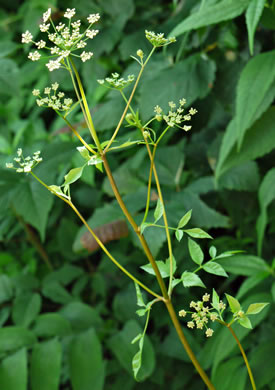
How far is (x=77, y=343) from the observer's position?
0.85 meters

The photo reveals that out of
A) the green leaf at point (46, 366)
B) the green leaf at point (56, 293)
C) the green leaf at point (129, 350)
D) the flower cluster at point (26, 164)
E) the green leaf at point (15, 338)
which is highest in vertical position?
the flower cluster at point (26, 164)

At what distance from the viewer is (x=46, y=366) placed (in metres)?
0.79

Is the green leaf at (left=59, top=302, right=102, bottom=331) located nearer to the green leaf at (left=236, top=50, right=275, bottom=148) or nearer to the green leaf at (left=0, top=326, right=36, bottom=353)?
the green leaf at (left=0, top=326, right=36, bottom=353)

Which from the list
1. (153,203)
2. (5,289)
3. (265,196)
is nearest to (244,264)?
(265,196)

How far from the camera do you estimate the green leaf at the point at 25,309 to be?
37.2 inches

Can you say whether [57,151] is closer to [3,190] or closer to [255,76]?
[3,190]

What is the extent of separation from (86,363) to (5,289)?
31cm

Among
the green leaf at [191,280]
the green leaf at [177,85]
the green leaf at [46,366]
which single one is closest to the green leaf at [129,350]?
the green leaf at [46,366]

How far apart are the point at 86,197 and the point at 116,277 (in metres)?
0.21

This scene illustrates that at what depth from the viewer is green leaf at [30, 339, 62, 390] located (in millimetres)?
774

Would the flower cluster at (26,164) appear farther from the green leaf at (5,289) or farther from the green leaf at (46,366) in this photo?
the green leaf at (5,289)

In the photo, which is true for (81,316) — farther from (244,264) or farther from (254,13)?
(254,13)

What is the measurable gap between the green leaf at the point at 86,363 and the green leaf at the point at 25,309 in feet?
0.43

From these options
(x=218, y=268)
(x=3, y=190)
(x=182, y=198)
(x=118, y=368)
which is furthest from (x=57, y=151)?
(x=218, y=268)
